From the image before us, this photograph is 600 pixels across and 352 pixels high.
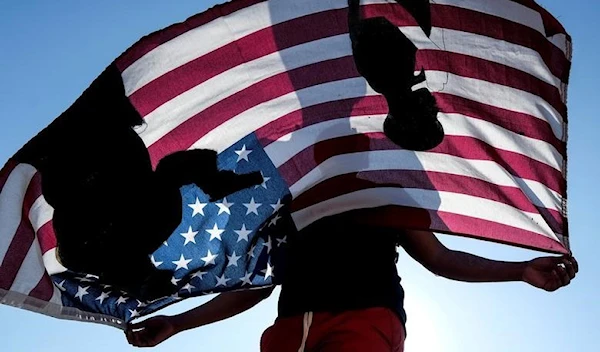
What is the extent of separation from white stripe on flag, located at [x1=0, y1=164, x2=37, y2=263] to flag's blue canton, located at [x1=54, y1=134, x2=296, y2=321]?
0.36 meters

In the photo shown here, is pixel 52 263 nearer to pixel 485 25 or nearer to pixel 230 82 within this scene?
pixel 230 82

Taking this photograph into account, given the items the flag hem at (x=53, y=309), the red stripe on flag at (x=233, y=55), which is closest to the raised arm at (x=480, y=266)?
the red stripe on flag at (x=233, y=55)

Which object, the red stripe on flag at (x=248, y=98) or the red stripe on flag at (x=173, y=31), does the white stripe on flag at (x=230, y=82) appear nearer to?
the red stripe on flag at (x=248, y=98)

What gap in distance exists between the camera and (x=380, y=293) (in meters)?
3.97

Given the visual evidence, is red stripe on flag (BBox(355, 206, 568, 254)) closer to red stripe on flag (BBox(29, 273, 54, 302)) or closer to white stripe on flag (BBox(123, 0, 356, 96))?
white stripe on flag (BBox(123, 0, 356, 96))

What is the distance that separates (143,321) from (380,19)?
2251 millimetres

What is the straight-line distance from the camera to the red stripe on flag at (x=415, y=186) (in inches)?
188

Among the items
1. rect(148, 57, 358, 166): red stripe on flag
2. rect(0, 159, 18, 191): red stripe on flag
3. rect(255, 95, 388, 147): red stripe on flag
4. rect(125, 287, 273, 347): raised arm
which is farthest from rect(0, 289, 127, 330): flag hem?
rect(255, 95, 388, 147): red stripe on flag

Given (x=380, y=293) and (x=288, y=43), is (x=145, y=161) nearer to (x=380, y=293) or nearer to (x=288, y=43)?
(x=288, y=43)

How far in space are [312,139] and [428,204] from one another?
76 cm

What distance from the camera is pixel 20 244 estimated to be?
490 cm

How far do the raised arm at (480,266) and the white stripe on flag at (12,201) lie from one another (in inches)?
84.4

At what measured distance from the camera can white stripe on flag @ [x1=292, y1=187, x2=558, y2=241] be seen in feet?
15.5

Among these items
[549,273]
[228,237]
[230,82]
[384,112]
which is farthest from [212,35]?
[549,273]
